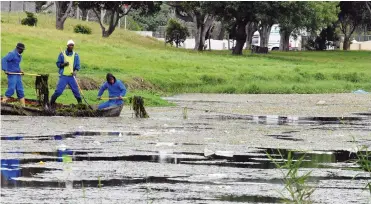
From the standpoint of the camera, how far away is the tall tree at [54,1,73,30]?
7650cm

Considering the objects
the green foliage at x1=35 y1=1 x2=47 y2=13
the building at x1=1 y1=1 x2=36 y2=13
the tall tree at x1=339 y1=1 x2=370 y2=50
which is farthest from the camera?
the green foliage at x1=35 y1=1 x2=47 y2=13

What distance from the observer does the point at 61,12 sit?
79.5m

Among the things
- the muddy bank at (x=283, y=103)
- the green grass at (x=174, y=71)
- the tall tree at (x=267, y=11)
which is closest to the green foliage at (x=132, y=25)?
the tall tree at (x=267, y=11)

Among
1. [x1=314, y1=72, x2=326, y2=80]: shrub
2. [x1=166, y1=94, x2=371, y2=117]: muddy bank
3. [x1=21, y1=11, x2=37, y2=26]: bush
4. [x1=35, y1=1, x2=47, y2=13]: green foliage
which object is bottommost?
[x1=166, y1=94, x2=371, y2=117]: muddy bank

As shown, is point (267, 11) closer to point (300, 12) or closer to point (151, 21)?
point (300, 12)

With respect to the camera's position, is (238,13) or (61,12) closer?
(238,13)

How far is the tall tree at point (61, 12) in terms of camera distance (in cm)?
7650

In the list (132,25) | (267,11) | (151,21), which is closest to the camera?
(267,11)

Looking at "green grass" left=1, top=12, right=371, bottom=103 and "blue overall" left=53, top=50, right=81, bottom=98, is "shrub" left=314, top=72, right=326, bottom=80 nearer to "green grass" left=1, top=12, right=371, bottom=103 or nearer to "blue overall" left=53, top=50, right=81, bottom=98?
"green grass" left=1, top=12, right=371, bottom=103

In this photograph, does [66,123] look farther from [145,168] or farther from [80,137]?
[145,168]

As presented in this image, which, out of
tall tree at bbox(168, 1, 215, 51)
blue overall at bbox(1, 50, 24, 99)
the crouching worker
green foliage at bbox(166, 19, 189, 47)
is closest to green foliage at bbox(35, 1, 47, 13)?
green foliage at bbox(166, 19, 189, 47)

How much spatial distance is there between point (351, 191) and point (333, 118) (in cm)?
1665

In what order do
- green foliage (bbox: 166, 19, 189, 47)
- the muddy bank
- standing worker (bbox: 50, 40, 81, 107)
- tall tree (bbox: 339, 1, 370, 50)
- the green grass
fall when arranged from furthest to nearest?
tall tree (bbox: 339, 1, 370, 50), green foliage (bbox: 166, 19, 189, 47), the green grass, the muddy bank, standing worker (bbox: 50, 40, 81, 107)

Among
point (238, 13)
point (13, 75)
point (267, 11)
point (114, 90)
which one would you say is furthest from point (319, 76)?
point (13, 75)
